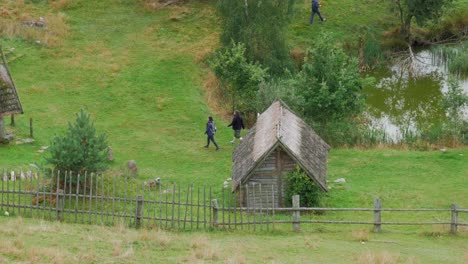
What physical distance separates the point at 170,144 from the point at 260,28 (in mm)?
11802

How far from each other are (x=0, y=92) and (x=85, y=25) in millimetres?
18155

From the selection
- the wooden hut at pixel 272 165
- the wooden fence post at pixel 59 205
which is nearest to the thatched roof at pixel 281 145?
the wooden hut at pixel 272 165

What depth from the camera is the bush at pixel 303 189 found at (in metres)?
27.4

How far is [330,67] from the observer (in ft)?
122

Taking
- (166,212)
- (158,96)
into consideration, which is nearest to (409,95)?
(158,96)

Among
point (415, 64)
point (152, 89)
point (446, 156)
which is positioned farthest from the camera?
point (415, 64)

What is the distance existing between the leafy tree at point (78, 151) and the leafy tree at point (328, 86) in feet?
40.8

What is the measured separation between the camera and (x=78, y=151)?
27625mm

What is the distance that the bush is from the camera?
2739cm

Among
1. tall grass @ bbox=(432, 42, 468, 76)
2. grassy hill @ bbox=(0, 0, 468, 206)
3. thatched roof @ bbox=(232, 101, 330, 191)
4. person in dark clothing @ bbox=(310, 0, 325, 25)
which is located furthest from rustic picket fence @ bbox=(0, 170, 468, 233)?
person in dark clothing @ bbox=(310, 0, 325, 25)

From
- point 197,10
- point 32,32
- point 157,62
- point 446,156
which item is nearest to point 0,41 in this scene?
point 32,32

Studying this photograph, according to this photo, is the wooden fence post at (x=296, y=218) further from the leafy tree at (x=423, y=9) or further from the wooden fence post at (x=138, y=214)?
the leafy tree at (x=423, y=9)

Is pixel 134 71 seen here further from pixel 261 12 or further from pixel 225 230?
pixel 225 230

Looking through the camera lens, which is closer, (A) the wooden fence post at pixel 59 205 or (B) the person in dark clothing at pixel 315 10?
(A) the wooden fence post at pixel 59 205
